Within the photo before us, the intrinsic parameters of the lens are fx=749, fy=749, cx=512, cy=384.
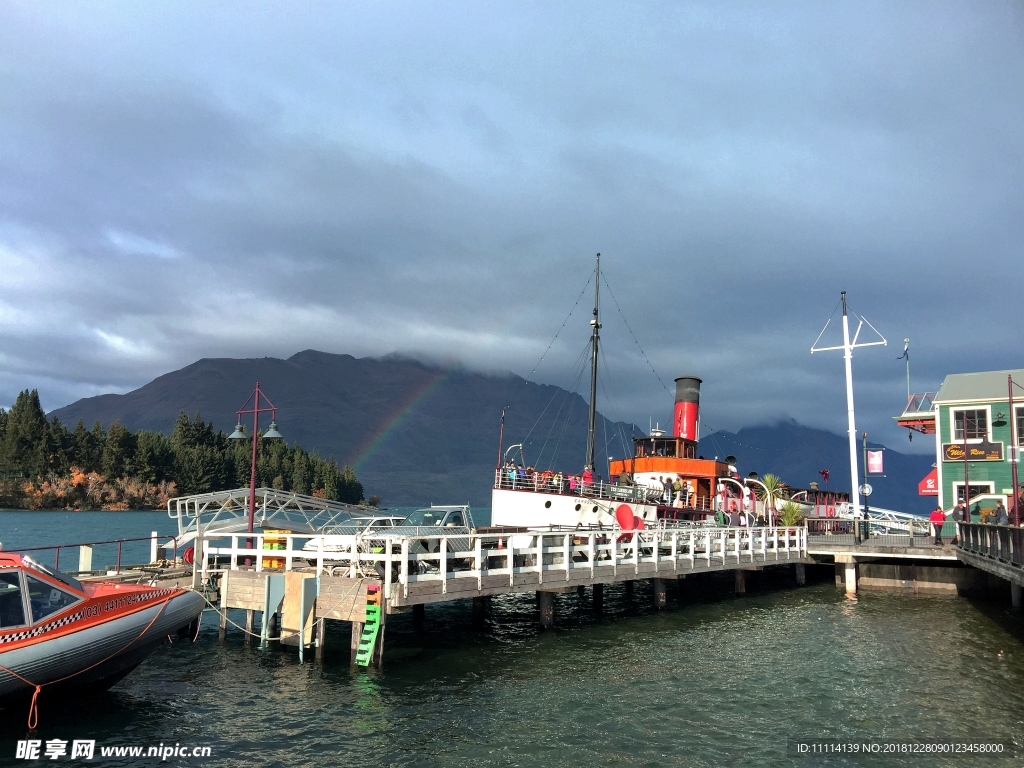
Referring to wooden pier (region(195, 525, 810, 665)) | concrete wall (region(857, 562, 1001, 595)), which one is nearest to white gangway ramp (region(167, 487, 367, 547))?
wooden pier (region(195, 525, 810, 665))

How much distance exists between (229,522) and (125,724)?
42.0ft

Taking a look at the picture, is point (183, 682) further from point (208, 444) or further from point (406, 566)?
point (208, 444)

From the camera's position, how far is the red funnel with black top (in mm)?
48281

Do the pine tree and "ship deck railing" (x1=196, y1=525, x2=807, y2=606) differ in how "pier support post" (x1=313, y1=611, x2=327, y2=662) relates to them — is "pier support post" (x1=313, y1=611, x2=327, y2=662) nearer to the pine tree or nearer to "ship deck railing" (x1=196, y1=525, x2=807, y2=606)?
"ship deck railing" (x1=196, y1=525, x2=807, y2=606)

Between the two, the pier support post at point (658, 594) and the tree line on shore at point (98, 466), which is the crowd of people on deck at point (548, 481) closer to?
the pier support post at point (658, 594)

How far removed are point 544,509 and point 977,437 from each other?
75.7 feet

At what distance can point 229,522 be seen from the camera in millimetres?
25828

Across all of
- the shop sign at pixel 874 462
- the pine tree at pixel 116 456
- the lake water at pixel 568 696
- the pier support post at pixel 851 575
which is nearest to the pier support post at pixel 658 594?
the lake water at pixel 568 696

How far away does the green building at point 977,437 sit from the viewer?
122 ft

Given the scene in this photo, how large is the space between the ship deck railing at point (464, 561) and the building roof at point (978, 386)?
1837 centimetres

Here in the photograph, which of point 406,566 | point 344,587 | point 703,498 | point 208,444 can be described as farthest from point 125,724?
point 208,444

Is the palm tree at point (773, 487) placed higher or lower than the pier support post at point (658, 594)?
higher

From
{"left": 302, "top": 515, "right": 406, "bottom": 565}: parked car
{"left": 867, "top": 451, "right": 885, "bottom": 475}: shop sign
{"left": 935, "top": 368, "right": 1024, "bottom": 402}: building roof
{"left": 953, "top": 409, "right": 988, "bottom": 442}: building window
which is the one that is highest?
{"left": 935, "top": 368, "right": 1024, "bottom": 402}: building roof

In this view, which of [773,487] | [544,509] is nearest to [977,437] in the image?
[773,487]
